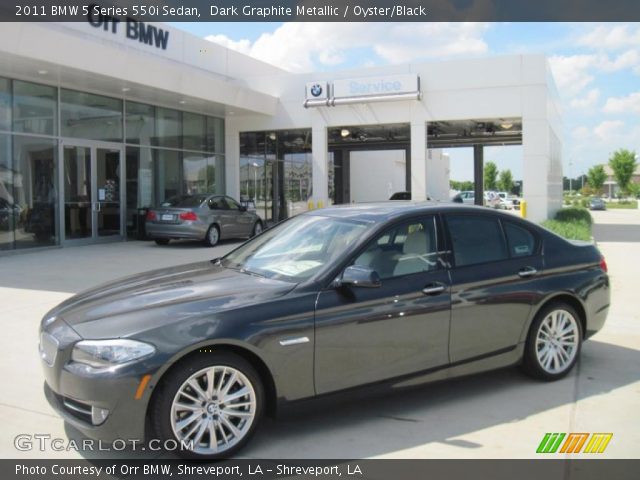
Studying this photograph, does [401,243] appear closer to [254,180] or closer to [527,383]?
[527,383]

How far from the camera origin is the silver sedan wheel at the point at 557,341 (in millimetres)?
4934

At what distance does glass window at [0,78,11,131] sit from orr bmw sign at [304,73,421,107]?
9.48 metres

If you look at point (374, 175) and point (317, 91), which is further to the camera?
point (374, 175)

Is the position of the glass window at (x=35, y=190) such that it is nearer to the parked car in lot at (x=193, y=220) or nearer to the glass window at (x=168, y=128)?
the parked car in lot at (x=193, y=220)

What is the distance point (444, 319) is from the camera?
14.2ft

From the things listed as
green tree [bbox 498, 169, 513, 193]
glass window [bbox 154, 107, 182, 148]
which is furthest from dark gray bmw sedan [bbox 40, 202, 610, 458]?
green tree [bbox 498, 169, 513, 193]

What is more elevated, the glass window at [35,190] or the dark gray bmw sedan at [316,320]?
the glass window at [35,190]

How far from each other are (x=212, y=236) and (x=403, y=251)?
12.2 m

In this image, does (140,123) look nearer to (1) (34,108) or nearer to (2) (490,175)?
(1) (34,108)

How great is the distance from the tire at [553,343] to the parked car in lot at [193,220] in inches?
460

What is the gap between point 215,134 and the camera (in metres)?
21.6

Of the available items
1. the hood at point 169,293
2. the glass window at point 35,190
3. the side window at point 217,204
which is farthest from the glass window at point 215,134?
the hood at point 169,293

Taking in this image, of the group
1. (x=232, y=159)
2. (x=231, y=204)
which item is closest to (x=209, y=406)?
(x=231, y=204)

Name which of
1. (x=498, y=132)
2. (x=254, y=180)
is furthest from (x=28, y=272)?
(x=498, y=132)
